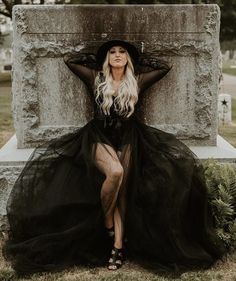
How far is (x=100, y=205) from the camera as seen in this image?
12.6 feet

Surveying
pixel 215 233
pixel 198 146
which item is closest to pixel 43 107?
pixel 198 146

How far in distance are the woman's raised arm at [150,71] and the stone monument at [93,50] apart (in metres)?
0.19

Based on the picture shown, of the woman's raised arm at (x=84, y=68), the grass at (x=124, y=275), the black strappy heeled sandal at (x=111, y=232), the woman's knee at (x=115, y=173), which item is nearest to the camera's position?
the grass at (x=124, y=275)

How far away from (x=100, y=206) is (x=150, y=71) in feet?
4.30

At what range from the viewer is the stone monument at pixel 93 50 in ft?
14.7

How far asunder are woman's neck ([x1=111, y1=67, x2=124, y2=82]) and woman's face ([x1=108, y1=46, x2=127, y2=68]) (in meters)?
0.04

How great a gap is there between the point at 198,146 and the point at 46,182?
1.63 meters

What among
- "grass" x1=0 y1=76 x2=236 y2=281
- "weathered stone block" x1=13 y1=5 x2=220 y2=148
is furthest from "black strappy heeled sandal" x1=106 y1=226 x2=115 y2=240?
"weathered stone block" x1=13 y1=5 x2=220 y2=148

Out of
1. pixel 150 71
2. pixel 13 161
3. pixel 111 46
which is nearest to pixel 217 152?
pixel 150 71

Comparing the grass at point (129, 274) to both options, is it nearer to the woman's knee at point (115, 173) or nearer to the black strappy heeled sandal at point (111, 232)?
the black strappy heeled sandal at point (111, 232)

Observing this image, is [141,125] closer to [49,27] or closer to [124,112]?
[124,112]

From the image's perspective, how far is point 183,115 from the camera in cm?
477

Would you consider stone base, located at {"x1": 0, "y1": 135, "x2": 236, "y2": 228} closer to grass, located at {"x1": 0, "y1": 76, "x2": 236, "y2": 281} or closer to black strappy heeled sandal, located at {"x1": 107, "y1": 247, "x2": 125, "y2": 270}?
grass, located at {"x1": 0, "y1": 76, "x2": 236, "y2": 281}

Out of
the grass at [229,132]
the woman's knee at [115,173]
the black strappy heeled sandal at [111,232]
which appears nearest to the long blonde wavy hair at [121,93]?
the woman's knee at [115,173]
